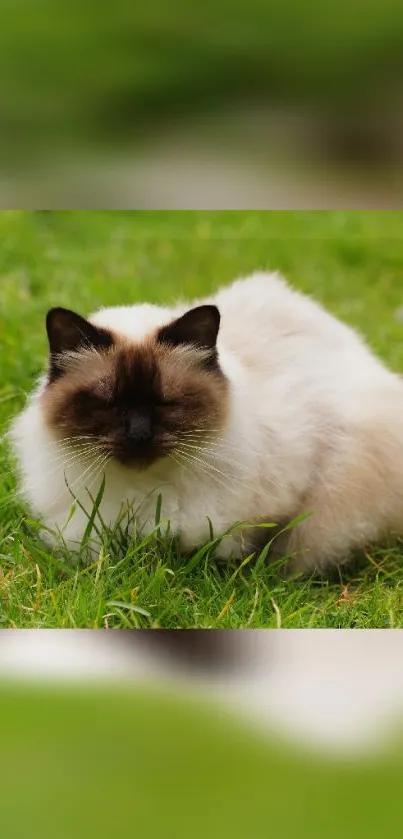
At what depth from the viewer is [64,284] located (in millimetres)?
3422

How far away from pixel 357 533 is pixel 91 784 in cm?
139

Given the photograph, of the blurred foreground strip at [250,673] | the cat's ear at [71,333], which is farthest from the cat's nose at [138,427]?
the blurred foreground strip at [250,673]

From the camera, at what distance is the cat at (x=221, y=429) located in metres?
1.71

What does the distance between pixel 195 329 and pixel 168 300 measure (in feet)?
4.07

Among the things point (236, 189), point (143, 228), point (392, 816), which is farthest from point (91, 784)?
point (143, 228)

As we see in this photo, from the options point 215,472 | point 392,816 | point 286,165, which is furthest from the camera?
point 215,472

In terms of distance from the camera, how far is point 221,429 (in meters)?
1.81

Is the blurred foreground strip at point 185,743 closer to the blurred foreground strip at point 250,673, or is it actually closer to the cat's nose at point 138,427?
the blurred foreground strip at point 250,673

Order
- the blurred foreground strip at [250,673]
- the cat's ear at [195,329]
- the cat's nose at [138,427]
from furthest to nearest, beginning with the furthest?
the cat's ear at [195,329], the cat's nose at [138,427], the blurred foreground strip at [250,673]

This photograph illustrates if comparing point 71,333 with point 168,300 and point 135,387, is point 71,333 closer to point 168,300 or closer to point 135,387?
point 135,387

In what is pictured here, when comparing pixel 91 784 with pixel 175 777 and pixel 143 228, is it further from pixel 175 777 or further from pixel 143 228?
pixel 143 228

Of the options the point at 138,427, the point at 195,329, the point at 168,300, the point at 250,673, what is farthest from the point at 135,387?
the point at 168,300

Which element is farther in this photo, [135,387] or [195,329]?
[195,329]

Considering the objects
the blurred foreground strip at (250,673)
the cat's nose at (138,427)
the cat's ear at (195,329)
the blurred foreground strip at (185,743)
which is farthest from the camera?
the cat's ear at (195,329)
